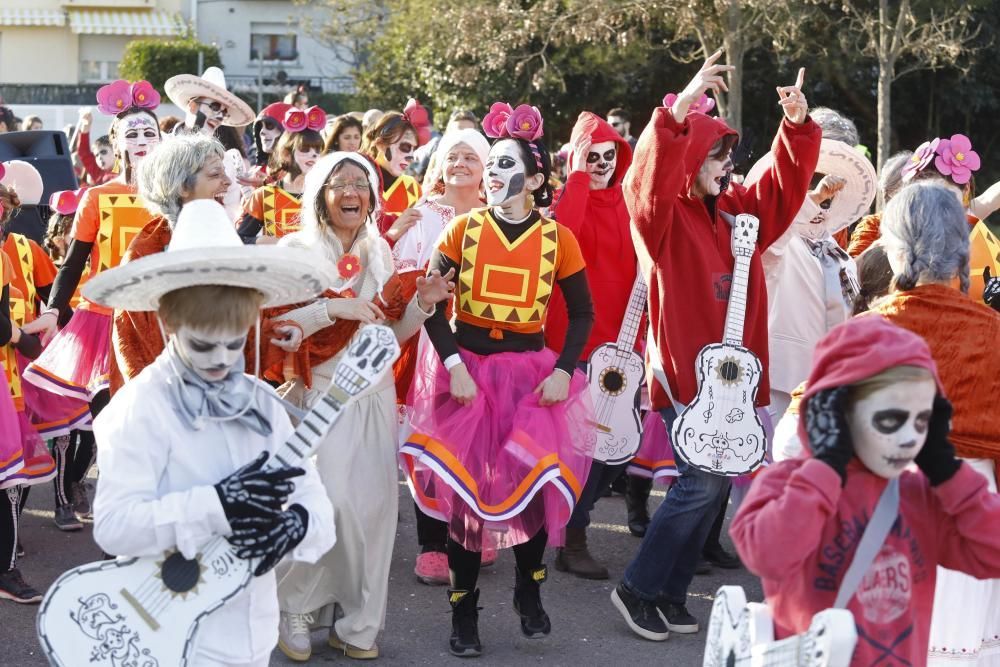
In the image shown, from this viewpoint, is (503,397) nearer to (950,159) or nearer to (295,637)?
(295,637)

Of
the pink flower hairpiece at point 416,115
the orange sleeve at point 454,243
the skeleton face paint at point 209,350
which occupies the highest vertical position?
the pink flower hairpiece at point 416,115

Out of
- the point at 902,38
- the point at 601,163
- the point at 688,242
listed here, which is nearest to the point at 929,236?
the point at 688,242

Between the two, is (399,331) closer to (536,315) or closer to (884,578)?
(536,315)

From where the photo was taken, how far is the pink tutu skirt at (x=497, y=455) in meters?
5.35

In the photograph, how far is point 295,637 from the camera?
17.6 feet

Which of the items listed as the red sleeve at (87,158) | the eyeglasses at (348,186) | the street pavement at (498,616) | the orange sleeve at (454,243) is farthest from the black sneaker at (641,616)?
the red sleeve at (87,158)

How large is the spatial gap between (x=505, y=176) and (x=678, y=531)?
1.54m

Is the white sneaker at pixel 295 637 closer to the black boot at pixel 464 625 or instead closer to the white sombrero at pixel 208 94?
the black boot at pixel 464 625

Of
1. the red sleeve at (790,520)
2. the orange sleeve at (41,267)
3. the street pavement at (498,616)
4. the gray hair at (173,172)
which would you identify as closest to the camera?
the red sleeve at (790,520)

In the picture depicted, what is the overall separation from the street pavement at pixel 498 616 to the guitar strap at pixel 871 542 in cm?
254

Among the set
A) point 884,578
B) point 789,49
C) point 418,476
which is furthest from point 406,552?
point 789,49

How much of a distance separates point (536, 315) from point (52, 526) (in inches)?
122

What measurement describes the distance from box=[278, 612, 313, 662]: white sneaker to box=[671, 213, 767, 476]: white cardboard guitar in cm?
154

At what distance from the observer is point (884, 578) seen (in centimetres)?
310
